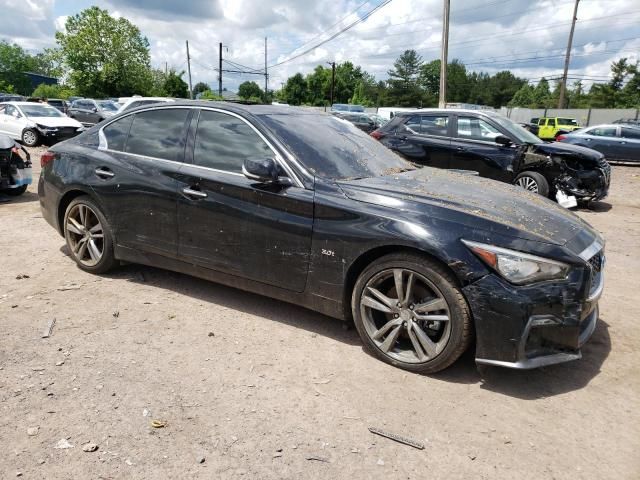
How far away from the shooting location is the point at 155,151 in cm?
452

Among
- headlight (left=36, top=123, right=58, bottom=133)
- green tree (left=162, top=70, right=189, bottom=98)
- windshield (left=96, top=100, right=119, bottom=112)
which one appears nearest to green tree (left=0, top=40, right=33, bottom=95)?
green tree (left=162, top=70, right=189, bottom=98)

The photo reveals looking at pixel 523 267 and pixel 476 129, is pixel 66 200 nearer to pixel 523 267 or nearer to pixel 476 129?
pixel 523 267

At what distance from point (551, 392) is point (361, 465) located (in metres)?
1.43

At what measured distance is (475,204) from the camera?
3.53 m

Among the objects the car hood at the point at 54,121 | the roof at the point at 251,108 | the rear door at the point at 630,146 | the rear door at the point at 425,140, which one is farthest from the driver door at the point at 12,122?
the rear door at the point at 630,146

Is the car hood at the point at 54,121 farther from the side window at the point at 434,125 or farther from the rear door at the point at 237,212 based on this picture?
the rear door at the point at 237,212

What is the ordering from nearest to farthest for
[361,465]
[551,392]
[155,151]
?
1. [361,465]
2. [551,392]
3. [155,151]

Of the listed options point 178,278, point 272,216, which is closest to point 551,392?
point 272,216

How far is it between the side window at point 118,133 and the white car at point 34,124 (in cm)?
1484

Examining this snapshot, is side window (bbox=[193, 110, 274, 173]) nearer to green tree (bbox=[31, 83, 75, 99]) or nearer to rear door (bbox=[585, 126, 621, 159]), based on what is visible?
rear door (bbox=[585, 126, 621, 159])

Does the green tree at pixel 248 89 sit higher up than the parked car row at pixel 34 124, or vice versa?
the green tree at pixel 248 89

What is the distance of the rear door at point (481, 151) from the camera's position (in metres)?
9.33

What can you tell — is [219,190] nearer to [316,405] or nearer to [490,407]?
[316,405]

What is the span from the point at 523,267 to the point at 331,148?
178 centimetres
